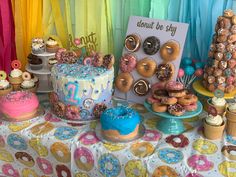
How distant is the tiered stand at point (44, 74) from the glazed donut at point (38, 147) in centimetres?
35

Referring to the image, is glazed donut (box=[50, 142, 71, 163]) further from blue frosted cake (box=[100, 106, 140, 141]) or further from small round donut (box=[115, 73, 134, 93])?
small round donut (box=[115, 73, 134, 93])

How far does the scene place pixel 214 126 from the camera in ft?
3.78

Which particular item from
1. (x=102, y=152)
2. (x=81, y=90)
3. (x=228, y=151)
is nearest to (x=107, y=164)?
(x=102, y=152)

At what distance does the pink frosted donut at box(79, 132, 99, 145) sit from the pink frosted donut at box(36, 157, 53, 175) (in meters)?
0.17

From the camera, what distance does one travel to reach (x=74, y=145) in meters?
1.19

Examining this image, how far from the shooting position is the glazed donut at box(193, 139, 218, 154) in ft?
3.66

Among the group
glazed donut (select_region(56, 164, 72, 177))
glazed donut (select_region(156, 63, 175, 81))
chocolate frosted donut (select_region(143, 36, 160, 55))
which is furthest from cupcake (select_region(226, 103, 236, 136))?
glazed donut (select_region(56, 164, 72, 177))

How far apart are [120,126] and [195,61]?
469 millimetres

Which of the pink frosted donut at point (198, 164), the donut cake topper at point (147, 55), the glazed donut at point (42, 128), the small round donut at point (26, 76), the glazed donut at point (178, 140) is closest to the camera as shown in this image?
the pink frosted donut at point (198, 164)

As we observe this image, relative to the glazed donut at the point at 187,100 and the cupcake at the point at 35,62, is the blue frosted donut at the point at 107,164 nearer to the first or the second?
the glazed donut at the point at 187,100

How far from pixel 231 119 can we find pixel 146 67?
40cm

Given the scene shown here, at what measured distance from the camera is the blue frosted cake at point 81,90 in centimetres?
126

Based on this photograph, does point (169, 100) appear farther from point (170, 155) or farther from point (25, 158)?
point (25, 158)

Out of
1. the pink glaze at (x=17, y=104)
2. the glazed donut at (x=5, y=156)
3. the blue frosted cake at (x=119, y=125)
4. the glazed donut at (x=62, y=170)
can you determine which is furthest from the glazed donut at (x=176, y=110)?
the glazed donut at (x=5, y=156)
